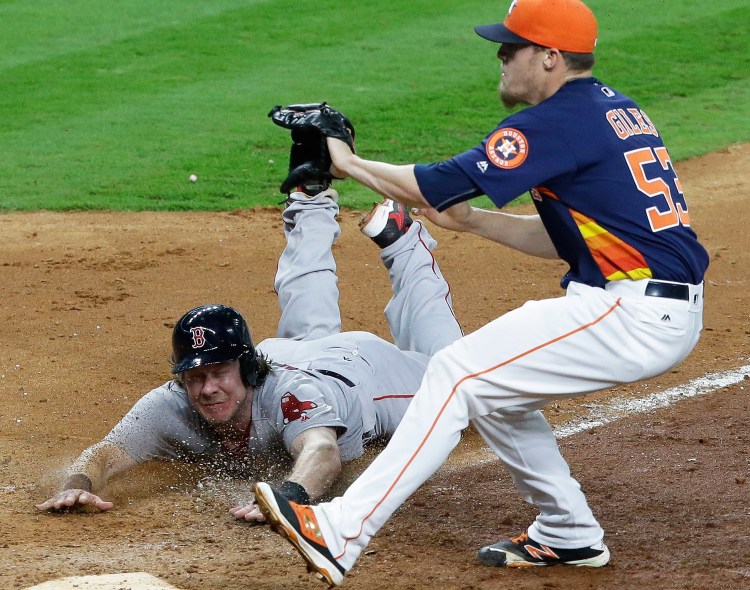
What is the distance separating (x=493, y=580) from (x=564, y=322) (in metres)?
0.82

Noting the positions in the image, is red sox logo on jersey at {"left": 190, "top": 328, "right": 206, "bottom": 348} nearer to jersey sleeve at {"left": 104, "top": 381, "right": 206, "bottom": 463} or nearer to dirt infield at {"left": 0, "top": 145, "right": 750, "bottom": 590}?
jersey sleeve at {"left": 104, "top": 381, "right": 206, "bottom": 463}

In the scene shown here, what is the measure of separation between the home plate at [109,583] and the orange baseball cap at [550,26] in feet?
6.10

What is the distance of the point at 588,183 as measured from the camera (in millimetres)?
3273

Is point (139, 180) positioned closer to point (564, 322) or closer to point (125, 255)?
point (125, 255)

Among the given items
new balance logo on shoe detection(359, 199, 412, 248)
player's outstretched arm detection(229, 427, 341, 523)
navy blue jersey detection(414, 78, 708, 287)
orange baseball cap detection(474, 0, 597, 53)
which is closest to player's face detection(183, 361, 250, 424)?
player's outstretched arm detection(229, 427, 341, 523)

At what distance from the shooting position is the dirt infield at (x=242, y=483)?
3.56 metres

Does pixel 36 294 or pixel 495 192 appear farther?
pixel 36 294

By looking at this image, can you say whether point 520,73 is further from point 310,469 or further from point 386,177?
point 310,469

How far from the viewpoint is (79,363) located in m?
5.59

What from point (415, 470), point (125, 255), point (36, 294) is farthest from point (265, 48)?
point (415, 470)

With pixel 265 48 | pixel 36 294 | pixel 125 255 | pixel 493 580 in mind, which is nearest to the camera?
pixel 493 580

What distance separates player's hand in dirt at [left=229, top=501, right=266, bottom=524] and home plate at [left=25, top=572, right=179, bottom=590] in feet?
1.71

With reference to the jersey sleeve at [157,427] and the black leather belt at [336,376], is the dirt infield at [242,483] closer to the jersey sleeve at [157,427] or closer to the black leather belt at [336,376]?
the jersey sleeve at [157,427]

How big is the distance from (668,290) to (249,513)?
5.16 ft
